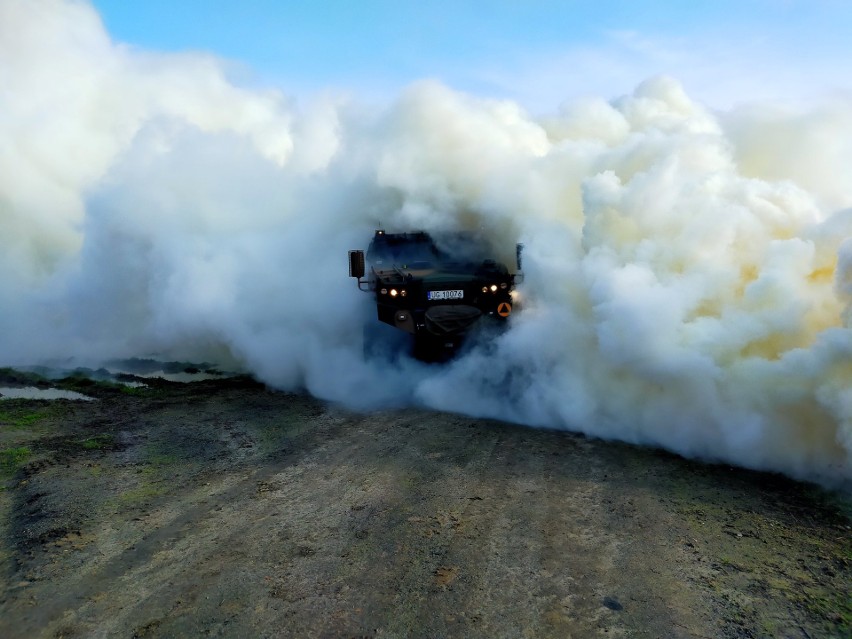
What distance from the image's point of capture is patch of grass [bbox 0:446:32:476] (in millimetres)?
5888

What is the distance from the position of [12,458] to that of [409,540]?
4585 mm

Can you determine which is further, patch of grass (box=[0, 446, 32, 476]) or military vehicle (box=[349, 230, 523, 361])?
military vehicle (box=[349, 230, 523, 361])

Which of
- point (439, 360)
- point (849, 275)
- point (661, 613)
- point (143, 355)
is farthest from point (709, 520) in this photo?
point (143, 355)

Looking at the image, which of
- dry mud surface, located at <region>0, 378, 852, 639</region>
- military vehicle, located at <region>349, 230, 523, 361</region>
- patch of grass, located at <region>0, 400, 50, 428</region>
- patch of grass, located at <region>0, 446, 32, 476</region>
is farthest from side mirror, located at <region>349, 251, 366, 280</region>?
patch of grass, located at <region>0, 400, 50, 428</region>

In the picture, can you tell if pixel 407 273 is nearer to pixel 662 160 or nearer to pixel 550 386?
pixel 550 386

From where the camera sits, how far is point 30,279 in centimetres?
1509

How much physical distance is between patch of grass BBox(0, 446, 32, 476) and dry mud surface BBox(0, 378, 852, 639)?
33 millimetres

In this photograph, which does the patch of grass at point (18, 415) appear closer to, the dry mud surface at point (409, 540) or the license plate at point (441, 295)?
the dry mud surface at point (409, 540)

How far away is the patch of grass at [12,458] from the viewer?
589 cm

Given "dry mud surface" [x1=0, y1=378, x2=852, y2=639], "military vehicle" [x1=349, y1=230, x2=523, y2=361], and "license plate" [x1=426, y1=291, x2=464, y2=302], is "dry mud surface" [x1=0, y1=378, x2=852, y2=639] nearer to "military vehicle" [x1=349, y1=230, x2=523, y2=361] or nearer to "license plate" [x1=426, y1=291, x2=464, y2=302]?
"military vehicle" [x1=349, y1=230, x2=523, y2=361]

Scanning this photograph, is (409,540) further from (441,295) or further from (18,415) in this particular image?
(18,415)

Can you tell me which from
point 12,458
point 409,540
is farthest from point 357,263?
point 409,540

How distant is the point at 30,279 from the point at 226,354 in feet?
24.9

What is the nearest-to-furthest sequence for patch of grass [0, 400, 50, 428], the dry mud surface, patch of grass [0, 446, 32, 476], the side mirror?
the dry mud surface < patch of grass [0, 446, 32, 476] < patch of grass [0, 400, 50, 428] < the side mirror
